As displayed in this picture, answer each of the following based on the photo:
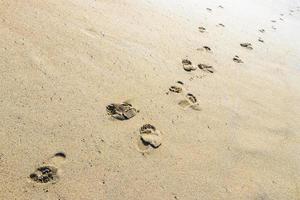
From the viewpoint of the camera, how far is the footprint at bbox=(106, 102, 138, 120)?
257 cm

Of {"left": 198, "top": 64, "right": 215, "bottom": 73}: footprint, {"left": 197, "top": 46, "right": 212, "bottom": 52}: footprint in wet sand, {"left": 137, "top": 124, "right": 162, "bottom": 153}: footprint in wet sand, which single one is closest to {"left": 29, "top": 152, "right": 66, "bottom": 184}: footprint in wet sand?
{"left": 137, "top": 124, "right": 162, "bottom": 153}: footprint in wet sand

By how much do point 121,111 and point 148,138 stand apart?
0.34m

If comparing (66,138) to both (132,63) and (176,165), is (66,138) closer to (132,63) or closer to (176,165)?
(176,165)

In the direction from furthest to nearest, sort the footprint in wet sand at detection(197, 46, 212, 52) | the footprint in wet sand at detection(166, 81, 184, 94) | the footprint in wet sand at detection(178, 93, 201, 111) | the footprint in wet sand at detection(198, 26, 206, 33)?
the footprint in wet sand at detection(198, 26, 206, 33)
the footprint in wet sand at detection(197, 46, 212, 52)
the footprint in wet sand at detection(166, 81, 184, 94)
the footprint in wet sand at detection(178, 93, 201, 111)

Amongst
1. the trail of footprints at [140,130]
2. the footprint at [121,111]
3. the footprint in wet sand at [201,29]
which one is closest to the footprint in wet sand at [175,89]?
the trail of footprints at [140,130]

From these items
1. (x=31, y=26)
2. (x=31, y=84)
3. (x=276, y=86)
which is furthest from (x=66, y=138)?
(x=276, y=86)

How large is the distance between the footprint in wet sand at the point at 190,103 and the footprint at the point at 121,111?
0.49 meters

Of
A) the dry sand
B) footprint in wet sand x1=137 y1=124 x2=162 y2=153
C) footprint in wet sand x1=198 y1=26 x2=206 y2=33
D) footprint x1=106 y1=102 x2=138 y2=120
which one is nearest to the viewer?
the dry sand

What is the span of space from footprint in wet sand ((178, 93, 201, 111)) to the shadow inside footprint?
1.31 metres

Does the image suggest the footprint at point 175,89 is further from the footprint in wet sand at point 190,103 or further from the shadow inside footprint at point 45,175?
the shadow inside footprint at point 45,175

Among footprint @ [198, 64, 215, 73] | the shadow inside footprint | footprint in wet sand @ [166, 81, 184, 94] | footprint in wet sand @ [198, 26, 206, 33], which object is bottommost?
footprint @ [198, 64, 215, 73]

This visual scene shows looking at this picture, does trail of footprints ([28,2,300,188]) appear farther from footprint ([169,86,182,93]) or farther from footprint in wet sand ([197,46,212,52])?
footprint in wet sand ([197,46,212,52])

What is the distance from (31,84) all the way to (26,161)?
2.47 ft

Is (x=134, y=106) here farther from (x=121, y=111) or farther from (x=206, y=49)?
(x=206, y=49)
